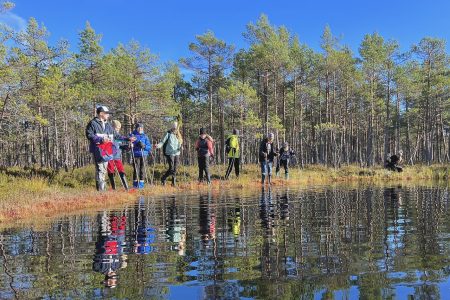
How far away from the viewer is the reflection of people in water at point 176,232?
4305 mm

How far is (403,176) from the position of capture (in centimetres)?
2553

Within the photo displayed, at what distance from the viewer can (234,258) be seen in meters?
3.71

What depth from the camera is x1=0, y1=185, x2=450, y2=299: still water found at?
278 cm

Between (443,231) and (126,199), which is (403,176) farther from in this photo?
(443,231)

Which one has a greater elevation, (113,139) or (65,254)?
(113,139)

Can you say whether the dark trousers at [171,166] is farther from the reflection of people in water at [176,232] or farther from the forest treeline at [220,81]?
the forest treeline at [220,81]

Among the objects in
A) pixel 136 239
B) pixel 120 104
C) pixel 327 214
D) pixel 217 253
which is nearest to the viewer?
pixel 217 253

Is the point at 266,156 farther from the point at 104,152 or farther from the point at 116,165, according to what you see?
the point at 104,152

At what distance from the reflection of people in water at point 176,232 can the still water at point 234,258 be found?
14 millimetres

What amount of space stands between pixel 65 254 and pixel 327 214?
425 cm

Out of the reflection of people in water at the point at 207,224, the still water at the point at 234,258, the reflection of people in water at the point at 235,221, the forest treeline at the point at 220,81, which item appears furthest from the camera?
the forest treeline at the point at 220,81

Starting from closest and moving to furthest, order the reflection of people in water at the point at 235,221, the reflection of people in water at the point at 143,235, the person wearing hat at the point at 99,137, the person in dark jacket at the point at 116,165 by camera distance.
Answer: the reflection of people in water at the point at 143,235 → the reflection of people in water at the point at 235,221 → the person wearing hat at the point at 99,137 → the person in dark jacket at the point at 116,165

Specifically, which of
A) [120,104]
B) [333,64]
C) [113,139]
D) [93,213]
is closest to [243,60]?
[333,64]

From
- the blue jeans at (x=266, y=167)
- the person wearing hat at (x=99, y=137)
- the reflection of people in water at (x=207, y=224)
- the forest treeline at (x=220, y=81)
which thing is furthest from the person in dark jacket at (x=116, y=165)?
the forest treeline at (x=220, y=81)
